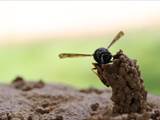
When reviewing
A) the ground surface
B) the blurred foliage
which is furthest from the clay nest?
the blurred foliage

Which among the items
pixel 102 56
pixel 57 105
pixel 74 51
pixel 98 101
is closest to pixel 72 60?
pixel 74 51

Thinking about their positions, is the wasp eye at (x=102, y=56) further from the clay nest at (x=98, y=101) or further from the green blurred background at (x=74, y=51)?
the green blurred background at (x=74, y=51)

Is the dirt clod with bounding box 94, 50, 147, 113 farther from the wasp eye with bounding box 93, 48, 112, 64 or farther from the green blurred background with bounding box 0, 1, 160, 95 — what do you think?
the green blurred background with bounding box 0, 1, 160, 95

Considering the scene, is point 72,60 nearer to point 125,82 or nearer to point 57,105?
point 57,105

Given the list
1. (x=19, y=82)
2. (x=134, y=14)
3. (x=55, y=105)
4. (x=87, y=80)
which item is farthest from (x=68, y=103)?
(x=134, y=14)

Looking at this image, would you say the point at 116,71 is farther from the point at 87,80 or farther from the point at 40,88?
the point at 87,80

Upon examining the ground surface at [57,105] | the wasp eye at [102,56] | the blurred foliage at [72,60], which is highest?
the blurred foliage at [72,60]

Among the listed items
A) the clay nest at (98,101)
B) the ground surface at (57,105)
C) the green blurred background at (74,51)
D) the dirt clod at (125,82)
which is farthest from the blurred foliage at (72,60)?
the dirt clod at (125,82)
